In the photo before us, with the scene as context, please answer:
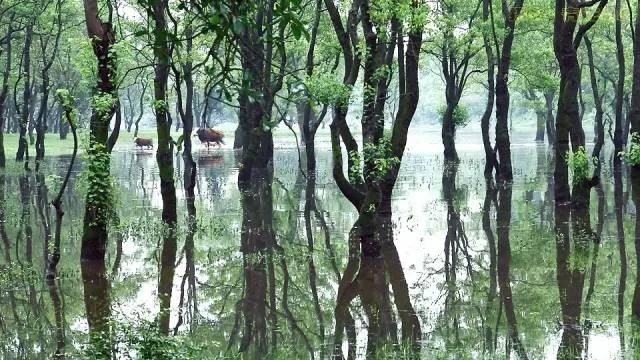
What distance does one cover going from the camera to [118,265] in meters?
14.4

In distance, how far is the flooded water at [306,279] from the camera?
9438 millimetres

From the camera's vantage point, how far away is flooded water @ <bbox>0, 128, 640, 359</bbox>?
944 centimetres

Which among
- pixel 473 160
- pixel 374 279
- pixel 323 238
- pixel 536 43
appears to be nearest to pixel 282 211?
pixel 323 238

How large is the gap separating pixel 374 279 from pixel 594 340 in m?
4.73

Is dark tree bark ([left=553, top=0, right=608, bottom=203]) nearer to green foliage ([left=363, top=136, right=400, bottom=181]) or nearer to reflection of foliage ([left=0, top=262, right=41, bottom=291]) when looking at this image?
green foliage ([left=363, top=136, right=400, bottom=181])

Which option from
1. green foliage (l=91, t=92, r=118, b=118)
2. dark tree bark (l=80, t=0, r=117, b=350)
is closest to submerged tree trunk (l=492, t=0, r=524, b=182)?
dark tree bark (l=80, t=0, r=117, b=350)

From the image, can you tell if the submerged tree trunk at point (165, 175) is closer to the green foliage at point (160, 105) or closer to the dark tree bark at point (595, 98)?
the green foliage at point (160, 105)

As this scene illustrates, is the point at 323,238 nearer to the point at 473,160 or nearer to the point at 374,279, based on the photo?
the point at 374,279

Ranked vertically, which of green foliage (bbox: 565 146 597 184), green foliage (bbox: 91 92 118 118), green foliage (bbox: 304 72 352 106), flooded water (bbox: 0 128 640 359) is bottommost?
flooded water (bbox: 0 128 640 359)

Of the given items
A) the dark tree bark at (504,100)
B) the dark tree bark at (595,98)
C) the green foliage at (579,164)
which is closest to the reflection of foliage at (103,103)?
the green foliage at (579,164)

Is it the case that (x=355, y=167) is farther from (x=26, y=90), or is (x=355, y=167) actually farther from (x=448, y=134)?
(x=26, y=90)

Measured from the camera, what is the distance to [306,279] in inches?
538

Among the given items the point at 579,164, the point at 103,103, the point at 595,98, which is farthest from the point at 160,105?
the point at 595,98

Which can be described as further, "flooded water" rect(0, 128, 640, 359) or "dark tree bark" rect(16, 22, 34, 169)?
"dark tree bark" rect(16, 22, 34, 169)
